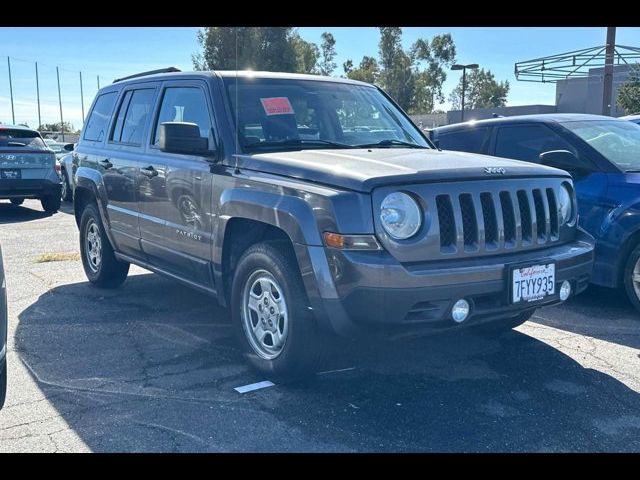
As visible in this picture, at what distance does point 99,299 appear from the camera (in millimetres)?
6262

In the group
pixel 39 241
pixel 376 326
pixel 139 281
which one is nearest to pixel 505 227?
pixel 376 326

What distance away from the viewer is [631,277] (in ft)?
17.8

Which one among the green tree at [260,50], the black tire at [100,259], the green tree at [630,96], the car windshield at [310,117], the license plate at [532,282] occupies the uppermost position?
the green tree at [260,50]

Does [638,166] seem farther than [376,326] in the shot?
Yes

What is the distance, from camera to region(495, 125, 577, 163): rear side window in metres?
6.21

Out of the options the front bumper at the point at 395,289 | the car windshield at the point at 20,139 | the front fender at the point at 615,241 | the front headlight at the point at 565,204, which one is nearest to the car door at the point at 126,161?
the front bumper at the point at 395,289

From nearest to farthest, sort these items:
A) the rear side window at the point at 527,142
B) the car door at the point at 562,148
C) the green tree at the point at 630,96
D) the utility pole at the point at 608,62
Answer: the car door at the point at 562,148
the rear side window at the point at 527,142
the utility pole at the point at 608,62
the green tree at the point at 630,96

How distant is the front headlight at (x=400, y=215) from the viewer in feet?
11.6

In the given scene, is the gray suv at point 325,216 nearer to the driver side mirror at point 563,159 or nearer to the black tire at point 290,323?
the black tire at point 290,323

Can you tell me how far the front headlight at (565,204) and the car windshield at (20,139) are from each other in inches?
441

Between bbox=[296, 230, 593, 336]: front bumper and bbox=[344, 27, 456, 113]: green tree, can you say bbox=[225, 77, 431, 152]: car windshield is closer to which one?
bbox=[296, 230, 593, 336]: front bumper

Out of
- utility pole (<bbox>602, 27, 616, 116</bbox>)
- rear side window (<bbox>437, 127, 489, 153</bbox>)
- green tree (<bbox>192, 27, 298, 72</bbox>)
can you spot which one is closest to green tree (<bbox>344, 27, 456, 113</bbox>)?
green tree (<bbox>192, 27, 298, 72</bbox>)
